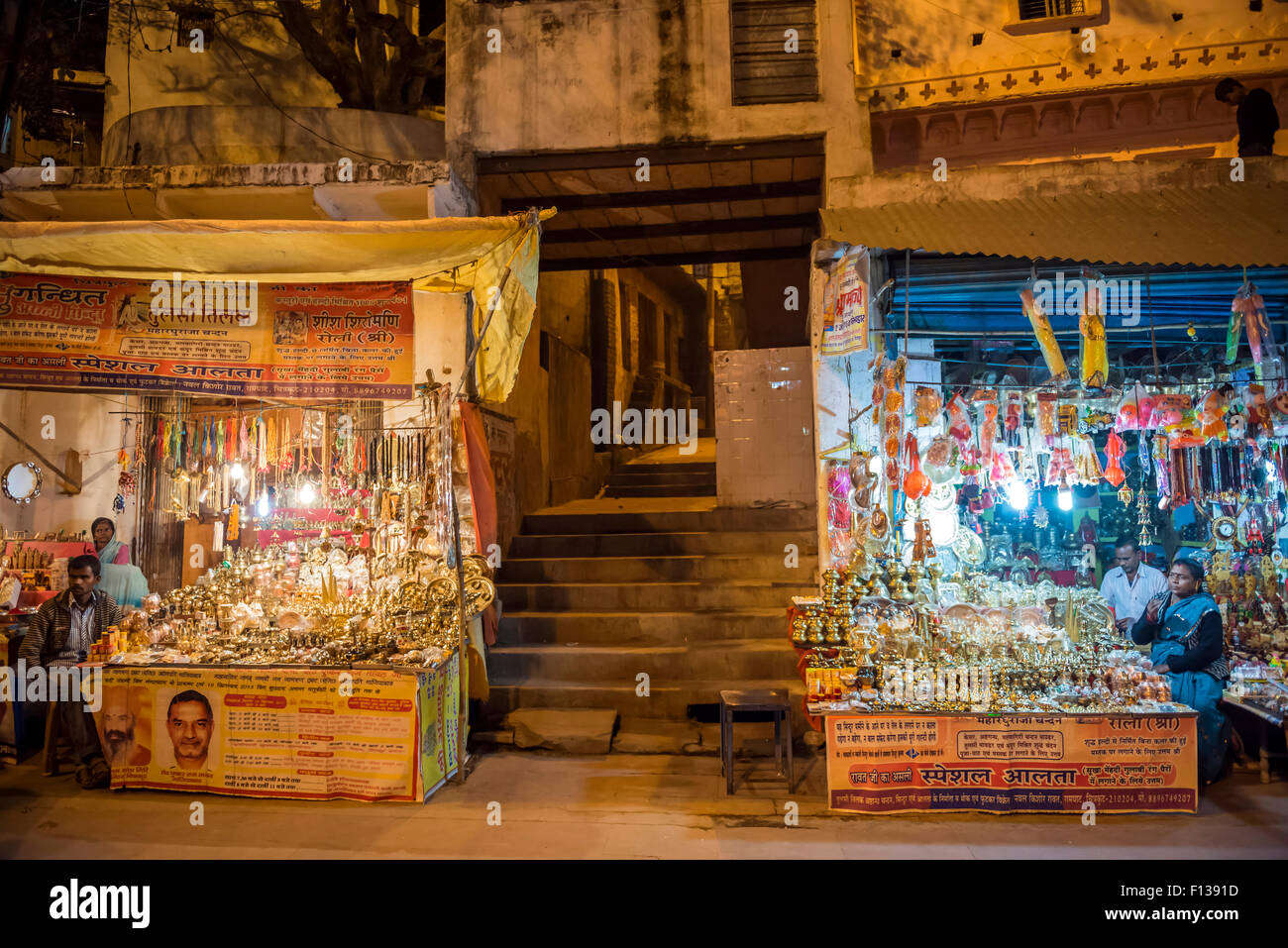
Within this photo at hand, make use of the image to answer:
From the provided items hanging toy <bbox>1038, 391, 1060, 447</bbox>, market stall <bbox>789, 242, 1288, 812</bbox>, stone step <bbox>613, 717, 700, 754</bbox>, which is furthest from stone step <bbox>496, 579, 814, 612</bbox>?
hanging toy <bbox>1038, 391, 1060, 447</bbox>

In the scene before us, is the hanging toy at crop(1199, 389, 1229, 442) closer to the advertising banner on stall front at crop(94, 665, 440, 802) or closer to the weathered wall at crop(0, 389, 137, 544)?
the advertising banner on stall front at crop(94, 665, 440, 802)

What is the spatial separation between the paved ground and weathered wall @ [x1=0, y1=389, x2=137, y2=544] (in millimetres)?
3219

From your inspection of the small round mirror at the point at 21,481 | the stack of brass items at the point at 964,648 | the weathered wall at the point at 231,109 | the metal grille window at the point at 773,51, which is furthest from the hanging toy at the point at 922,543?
the small round mirror at the point at 21,481

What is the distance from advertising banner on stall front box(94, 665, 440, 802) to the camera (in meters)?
5.05

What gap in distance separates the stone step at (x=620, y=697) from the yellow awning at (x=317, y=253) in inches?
103

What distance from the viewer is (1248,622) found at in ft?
20.8

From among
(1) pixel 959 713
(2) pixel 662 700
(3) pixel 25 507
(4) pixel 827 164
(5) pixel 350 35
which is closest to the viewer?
(1) pixel 959 713

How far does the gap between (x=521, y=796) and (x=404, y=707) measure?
104 centimetres

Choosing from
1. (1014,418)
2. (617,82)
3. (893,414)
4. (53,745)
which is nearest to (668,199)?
(617,82)

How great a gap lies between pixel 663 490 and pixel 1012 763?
6916 mm

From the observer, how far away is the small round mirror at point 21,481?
296 inches

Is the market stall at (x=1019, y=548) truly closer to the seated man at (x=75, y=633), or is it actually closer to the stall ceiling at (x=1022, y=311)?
the stall ceiling at (x=1022, y=311)

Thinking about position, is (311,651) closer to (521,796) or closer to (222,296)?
(521,796)

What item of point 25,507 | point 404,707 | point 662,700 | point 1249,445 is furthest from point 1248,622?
point 25,507
